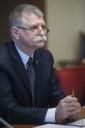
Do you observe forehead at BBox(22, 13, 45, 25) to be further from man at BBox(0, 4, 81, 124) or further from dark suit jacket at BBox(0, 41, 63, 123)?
dark suit jacket at BBox(0, 41, 63, 123)

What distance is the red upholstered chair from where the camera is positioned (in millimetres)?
2977

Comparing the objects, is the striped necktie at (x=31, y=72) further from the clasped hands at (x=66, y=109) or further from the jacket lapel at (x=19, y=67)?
the clasped hands at (x=66, y=109)

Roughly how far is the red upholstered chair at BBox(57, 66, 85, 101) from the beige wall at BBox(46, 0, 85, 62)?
9.57ft

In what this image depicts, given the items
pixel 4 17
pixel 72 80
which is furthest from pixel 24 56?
pixel 4 17

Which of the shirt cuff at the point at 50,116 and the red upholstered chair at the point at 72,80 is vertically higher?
the shirt cuff at the point at 50,116

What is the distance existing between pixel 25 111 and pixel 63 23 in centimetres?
421

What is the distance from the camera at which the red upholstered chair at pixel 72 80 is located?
2.98 meters

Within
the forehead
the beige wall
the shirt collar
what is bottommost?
the beige wall

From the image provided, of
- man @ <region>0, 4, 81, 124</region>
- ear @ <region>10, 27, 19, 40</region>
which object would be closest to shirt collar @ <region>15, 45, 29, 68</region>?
man @ <region>0, 4, 81, 124</region>

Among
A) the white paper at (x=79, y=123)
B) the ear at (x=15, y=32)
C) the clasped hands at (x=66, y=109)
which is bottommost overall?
the white paper at (x=79, y=123)

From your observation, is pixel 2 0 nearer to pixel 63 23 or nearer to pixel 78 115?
pixel 63 23

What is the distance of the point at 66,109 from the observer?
2104mm

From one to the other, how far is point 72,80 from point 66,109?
982 mm

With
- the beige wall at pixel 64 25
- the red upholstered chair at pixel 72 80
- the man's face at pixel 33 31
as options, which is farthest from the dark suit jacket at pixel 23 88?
the beige wall at pixel 64 25
